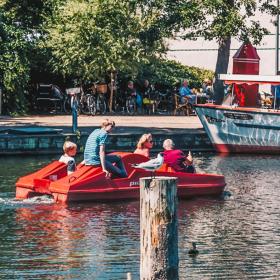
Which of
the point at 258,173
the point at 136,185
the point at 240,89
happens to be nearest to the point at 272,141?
the point at 240,89

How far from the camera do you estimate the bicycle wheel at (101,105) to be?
163 ft

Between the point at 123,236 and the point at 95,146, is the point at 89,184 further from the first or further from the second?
the point at 123,236

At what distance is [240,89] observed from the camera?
42.6m

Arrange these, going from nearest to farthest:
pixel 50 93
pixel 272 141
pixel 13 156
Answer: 1. pixel 13 156
2. pixel 272 141
3. pixel 50 93

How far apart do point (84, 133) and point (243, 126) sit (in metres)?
5.60

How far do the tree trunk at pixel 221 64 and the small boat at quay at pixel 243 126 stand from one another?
4.16 metres

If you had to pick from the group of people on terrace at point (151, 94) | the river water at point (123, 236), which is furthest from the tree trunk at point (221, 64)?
the river water at point (123, 236)

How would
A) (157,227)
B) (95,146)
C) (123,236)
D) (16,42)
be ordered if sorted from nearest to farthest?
(157,227) < (123,236) < (95,146) < (16,42)

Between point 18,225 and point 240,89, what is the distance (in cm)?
2102

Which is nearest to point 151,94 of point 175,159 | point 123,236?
point 175,159

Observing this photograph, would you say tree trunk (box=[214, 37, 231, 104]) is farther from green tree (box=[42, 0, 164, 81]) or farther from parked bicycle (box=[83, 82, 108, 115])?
parked bicycle (box=[83, 82, 108, 115])

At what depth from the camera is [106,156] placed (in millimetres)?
25766

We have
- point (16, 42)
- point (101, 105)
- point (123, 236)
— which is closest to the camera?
point (123, 236)

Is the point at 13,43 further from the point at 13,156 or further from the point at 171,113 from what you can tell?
the point at 171,113
